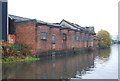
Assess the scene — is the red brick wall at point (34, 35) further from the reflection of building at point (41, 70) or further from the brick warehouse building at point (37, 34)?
the reflection of building at point (41, 70)

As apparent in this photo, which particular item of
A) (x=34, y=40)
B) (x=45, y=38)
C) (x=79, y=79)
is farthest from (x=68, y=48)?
(x=79, y=79)

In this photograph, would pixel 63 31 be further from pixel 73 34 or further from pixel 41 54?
pixel 41 54

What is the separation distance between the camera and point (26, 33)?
1889 cm

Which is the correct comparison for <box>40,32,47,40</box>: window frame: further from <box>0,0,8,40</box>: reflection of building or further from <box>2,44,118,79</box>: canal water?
<box>2,44,118,79</box>: canal water

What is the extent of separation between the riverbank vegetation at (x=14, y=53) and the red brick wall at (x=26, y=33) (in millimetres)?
989

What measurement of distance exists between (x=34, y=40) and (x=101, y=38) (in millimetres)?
42204

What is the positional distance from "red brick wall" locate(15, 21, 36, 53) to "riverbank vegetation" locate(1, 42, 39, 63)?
989mm

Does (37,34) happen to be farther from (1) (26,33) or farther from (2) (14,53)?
(2) (14,53)

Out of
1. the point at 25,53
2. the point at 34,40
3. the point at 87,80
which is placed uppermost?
the point at 34,40

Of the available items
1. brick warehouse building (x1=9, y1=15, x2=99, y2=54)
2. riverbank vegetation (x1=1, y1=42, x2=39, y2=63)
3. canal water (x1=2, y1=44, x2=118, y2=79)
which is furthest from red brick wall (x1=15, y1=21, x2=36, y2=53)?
canal water (x1=2, y1=44, x2=118, y2=79)

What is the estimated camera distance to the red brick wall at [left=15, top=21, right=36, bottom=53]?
1831 cm

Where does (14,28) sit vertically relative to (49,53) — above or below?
above

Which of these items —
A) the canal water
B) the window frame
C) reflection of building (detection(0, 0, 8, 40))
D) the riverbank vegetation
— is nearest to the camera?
the canal water

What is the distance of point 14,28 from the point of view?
775 inches
